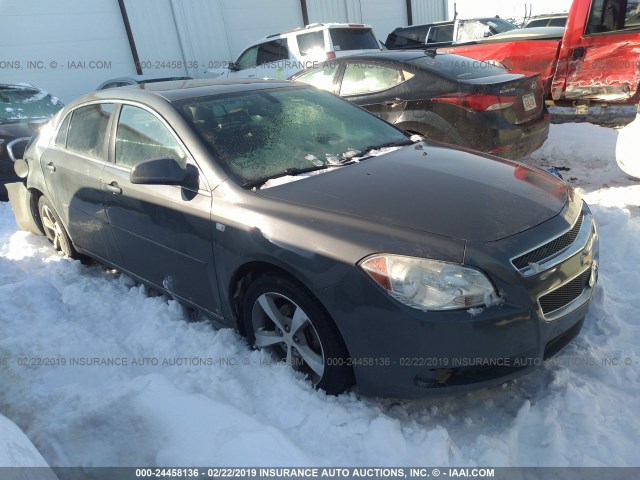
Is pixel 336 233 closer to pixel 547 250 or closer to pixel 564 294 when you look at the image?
pixel 547 250

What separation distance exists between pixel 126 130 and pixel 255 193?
1.34m

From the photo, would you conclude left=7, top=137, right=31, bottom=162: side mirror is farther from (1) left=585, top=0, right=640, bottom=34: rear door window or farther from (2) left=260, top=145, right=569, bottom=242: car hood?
(1) left=585, top=0, right=640, bottom=34: rear door window

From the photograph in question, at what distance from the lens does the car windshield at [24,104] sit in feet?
22.2

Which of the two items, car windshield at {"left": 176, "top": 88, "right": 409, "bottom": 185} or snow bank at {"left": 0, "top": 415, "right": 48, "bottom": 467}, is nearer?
snow bank at {"left": 0, "top": 415, "right": 48, "bottom": 467}

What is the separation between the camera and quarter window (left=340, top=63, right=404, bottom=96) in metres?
5.43

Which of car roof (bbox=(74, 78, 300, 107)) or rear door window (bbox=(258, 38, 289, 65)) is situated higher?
car roof (bbox=(74, 78, 300, 107))

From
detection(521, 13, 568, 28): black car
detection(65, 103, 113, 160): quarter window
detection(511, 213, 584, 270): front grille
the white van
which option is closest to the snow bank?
detection(511, 213, 584, 270): front grille

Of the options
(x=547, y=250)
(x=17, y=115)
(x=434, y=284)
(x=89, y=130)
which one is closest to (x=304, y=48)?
(x=17, y=115)

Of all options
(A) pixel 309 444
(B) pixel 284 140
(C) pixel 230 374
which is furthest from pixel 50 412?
(B) pixel 284 140

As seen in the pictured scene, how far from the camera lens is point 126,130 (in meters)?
3.25

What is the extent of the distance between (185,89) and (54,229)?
7.40 ft

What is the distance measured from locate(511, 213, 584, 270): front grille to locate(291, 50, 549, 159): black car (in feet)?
8.84

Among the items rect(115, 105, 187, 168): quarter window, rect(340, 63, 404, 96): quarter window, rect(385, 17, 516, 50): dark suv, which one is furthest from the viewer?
rect(385, 17, 516, 50): dark suv

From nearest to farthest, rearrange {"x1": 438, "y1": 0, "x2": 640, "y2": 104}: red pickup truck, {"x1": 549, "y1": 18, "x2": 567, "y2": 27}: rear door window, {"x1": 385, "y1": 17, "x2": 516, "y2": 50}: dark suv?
{"x1": 438, "y1": 0, "x2": 640, "y2": 104}: red pickup truck < {"x1": 549, "y1": 18, "x2": 567, "y2": 27}: rear door window < {"x1": 385, "y1": 17, "x2": 516, "y2": 50}: dark suv
